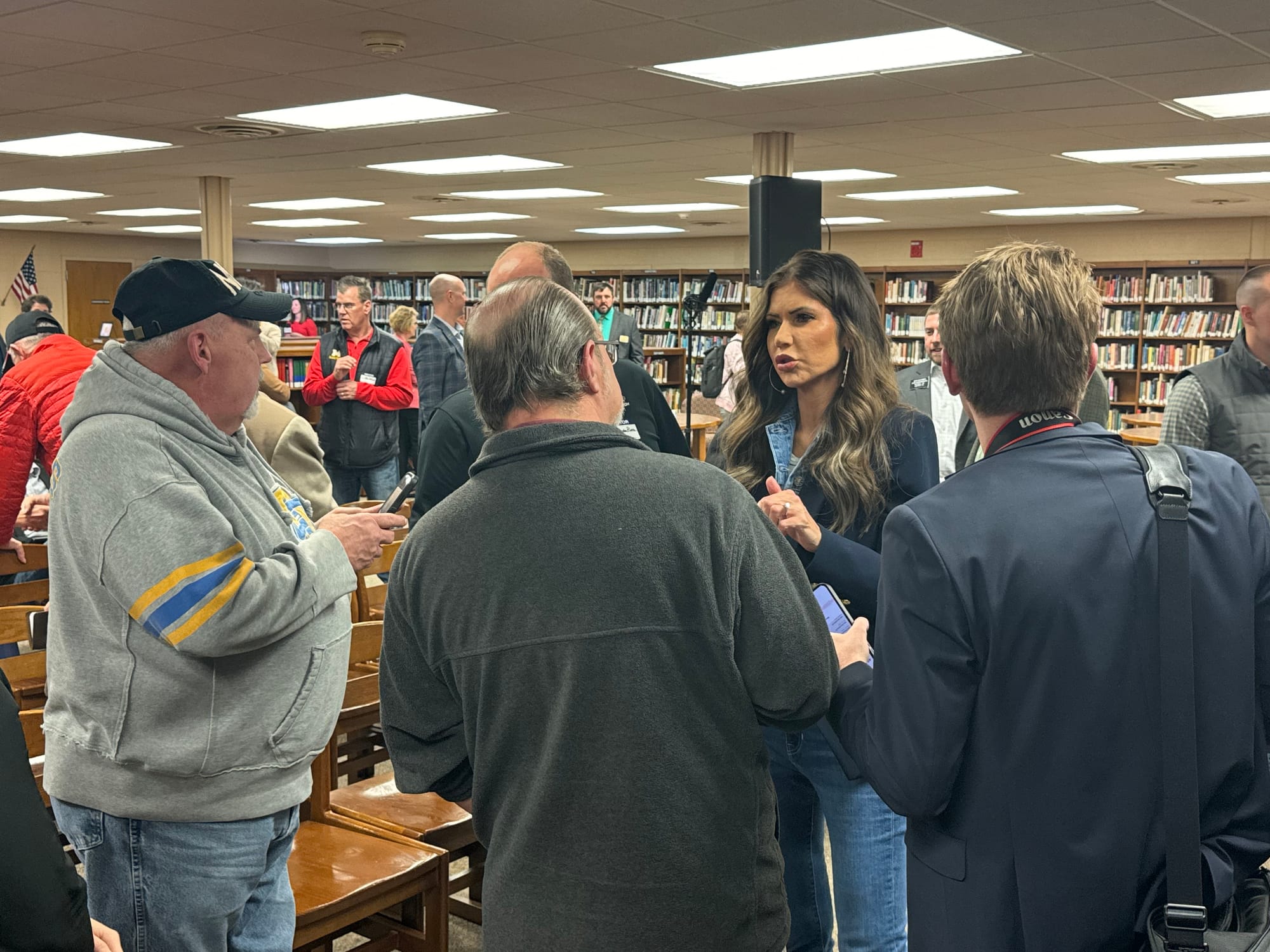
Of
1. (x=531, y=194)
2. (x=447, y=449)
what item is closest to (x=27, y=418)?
(x=447, y=449)

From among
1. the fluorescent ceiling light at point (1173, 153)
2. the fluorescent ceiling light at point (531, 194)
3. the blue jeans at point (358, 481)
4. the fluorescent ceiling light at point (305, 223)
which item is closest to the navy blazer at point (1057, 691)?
the blue jeans at point (358, 481)

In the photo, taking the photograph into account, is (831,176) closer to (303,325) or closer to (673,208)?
(673,208)

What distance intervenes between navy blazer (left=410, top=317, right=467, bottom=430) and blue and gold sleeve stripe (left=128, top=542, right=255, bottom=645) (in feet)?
15.3

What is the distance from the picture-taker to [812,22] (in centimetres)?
432

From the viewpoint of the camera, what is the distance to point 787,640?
1428 mm

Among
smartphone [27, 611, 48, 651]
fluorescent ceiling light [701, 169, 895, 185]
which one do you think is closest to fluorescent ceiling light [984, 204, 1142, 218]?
fluorescent ceiling light [701, 169, 895, 185]

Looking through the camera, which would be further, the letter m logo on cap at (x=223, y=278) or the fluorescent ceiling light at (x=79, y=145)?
the fluorescent ceiling light at (x=79, y=145)

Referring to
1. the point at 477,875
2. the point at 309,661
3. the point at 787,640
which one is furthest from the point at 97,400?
the point at 477,875

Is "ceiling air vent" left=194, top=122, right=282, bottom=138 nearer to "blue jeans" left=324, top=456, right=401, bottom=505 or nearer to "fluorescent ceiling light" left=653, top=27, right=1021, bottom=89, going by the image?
"blue jeans" left=324, top=456, right=401, bottom=505

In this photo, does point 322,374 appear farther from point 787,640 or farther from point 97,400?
point 787,640

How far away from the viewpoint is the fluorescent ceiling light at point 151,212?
39.9ft

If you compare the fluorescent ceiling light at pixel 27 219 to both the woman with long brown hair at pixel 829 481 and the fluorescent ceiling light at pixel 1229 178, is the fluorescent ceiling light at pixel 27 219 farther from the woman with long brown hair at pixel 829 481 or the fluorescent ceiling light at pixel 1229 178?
the woman with long brown hair at pixel 829 481

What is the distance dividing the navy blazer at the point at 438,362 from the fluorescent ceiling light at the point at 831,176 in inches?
125

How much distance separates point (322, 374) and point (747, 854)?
617 centimetres
